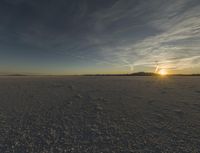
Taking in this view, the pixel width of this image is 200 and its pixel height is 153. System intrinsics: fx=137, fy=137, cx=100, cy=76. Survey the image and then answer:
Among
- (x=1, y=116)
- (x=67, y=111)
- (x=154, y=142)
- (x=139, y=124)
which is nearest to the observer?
(x=154, y=142)

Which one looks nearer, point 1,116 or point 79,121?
point 79,121

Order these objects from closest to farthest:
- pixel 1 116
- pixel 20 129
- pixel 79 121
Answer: pixel 20 129 < pixel 79 121 < pixel 1 116

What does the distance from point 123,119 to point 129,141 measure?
194 centimetres

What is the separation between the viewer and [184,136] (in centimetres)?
446

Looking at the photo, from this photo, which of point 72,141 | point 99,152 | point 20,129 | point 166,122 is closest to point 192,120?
point 166,122

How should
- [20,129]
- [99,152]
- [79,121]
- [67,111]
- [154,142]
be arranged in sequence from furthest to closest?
1. [67,111]
2. [79,121]
3. [20,129]
4. [154,142]
5. [99,152]

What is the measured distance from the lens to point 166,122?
5.67 meters

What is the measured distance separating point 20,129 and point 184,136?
5694mm

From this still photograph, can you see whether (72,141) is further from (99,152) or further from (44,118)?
(44,118)

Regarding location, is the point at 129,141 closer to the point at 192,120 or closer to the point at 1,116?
the point at 192,120

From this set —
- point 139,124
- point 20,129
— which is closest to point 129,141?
point 139,124

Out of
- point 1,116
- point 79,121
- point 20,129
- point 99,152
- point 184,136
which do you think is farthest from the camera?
point 1,116

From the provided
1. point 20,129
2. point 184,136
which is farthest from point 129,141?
point 20,129

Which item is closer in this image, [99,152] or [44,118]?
[99,152]
